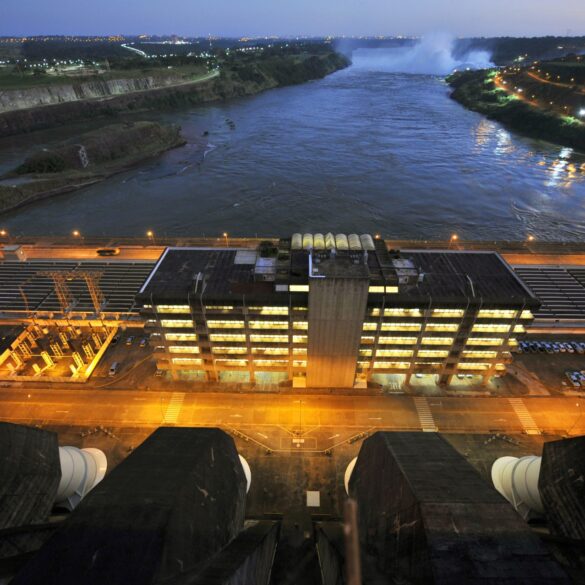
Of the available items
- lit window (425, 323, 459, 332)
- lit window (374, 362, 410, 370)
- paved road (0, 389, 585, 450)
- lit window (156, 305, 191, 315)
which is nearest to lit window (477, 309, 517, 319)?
lit window (425, 323, 459, 332)

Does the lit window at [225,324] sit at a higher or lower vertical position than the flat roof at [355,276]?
lower

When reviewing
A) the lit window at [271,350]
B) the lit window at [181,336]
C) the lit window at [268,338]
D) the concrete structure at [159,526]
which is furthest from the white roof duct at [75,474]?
the lit window at [268,338]

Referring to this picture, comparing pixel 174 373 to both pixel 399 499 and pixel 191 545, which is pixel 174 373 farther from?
pixel 399 499

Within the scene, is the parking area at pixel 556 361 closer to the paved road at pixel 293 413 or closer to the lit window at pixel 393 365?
the paved road at pixel 293 413

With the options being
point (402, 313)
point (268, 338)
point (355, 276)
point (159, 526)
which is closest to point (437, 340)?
point (402, 313)

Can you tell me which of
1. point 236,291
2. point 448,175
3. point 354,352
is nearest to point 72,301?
point 236,291

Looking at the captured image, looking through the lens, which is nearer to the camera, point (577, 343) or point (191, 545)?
point (191, 545)

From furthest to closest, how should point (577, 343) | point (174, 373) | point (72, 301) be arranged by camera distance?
point (72, 301), point (577, 343), point (174, 373)
